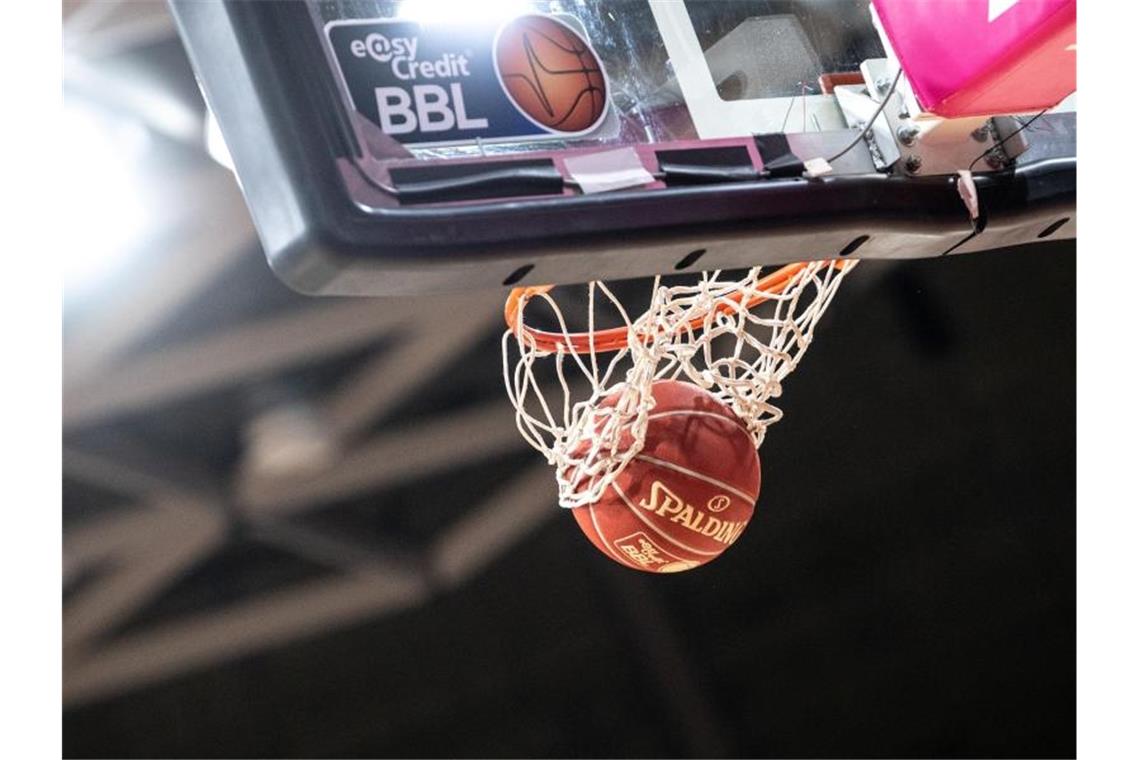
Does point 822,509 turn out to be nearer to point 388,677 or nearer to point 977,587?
point 977,587

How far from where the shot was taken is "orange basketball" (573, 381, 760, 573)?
216 cm

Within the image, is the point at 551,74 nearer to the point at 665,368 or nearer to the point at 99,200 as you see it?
the point at 665,368

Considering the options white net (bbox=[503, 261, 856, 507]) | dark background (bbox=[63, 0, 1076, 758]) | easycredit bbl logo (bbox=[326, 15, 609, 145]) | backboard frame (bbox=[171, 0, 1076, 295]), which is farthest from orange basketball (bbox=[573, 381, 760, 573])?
dark background (bbox=[63, 0, 1076, 758])

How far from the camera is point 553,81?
1728 mm

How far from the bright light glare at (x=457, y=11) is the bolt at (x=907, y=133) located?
0.50 metres

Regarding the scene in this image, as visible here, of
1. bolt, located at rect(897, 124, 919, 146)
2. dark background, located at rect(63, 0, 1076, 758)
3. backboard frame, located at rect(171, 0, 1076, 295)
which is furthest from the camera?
dark background, located at rect(63, 0, 1076, 758)

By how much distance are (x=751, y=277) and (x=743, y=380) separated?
0.55 feet

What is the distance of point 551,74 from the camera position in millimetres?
1729

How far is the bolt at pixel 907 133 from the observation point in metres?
1.87

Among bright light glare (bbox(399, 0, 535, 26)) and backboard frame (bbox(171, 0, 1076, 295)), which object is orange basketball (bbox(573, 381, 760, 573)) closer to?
backboard frame (bbox(171, 0, 1076, 295))

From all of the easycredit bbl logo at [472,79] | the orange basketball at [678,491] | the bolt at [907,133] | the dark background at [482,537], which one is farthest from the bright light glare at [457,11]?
the dark background at [482,537]

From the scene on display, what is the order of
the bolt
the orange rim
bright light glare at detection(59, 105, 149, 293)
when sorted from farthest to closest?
bright light glare at detection(59, 105, 149, 293), the orange rim, the bolt

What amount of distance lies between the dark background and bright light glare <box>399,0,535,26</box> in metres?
2.86

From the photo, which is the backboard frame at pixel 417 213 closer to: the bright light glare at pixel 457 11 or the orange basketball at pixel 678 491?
the bright light glare at pixel 457 11
